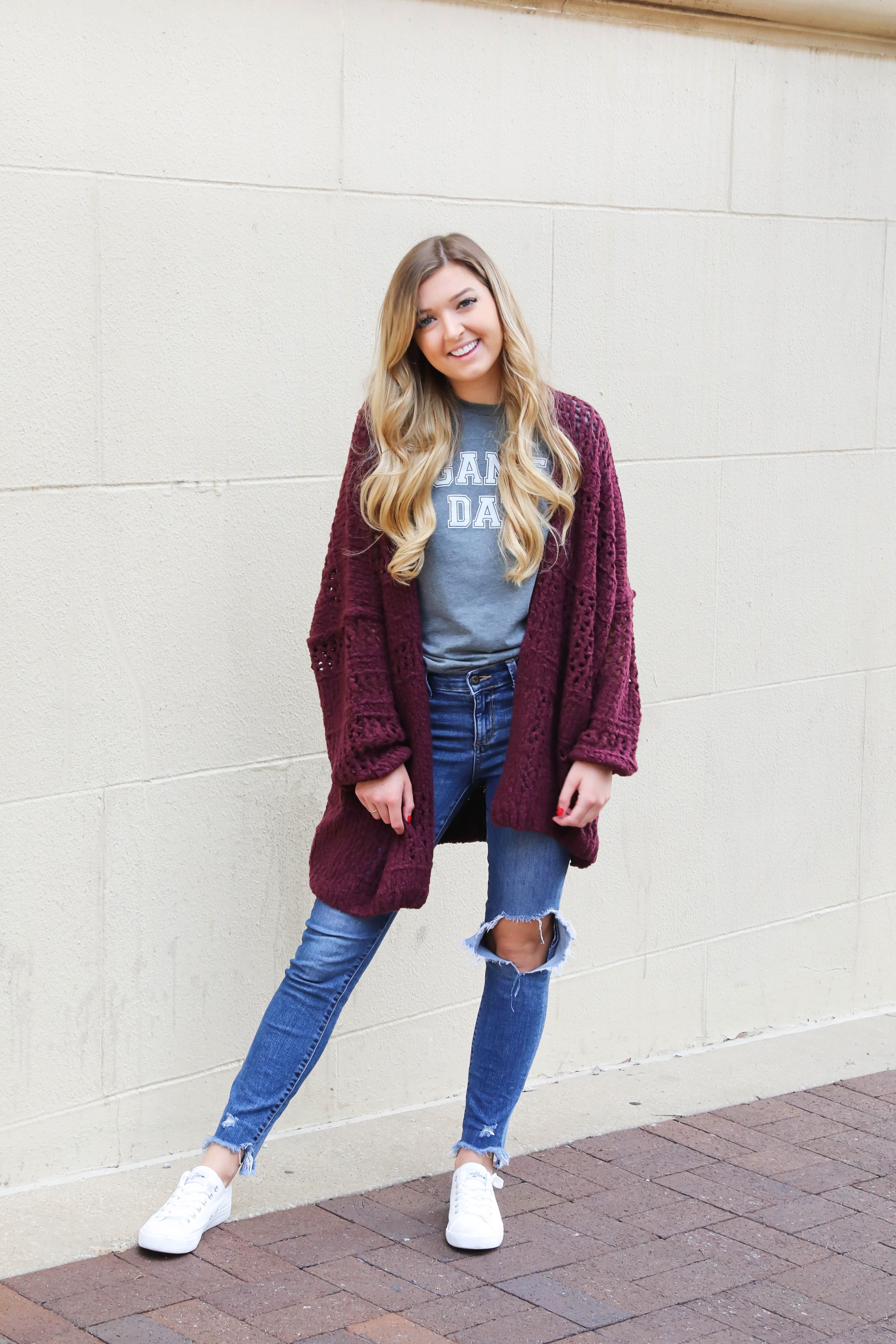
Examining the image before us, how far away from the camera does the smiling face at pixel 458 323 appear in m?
3.21

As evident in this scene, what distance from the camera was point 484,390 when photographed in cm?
335

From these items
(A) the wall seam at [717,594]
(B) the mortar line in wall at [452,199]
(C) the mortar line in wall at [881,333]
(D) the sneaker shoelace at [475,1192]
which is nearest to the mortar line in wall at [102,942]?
(D) the sneaker shoelace at [475,1192]

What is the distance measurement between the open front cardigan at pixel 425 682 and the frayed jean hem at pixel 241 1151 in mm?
513

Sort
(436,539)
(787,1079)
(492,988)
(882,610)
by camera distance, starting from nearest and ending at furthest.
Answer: (436,539)
(492,988)
(787,1079)
(882,610)

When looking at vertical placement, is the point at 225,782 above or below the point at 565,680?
below

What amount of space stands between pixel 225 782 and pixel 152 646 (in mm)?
361

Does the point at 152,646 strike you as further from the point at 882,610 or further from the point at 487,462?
the point at 882,610

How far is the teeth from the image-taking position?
322 cm

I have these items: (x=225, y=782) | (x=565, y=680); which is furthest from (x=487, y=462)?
(x=225, y=782)

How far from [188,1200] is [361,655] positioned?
3.63 ft

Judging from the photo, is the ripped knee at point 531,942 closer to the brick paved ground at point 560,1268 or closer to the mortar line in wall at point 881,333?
the brick paved ground at point 560,1268

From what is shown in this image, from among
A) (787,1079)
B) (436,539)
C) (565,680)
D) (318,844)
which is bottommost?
(787,1079)

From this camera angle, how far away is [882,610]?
5.03 meters

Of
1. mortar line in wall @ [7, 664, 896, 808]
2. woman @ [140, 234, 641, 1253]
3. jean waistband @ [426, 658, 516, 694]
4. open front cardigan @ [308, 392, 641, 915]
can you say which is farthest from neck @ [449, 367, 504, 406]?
mortar line in wall @ [7, 664, 896, 808]
